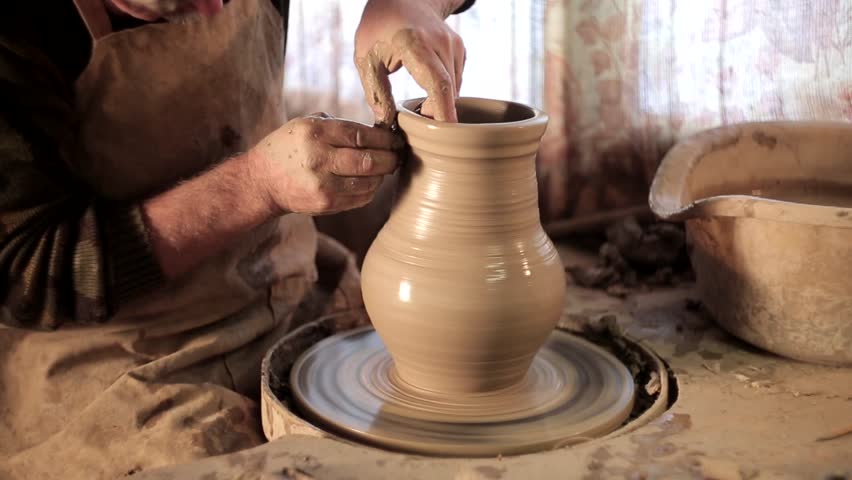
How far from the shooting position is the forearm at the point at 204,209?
1.73 metres

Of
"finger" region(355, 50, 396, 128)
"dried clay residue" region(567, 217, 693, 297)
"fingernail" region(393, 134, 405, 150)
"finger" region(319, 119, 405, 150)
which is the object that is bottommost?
"dried clay residue" region(567, 217, 693, 297)

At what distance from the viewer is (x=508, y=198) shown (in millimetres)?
1597

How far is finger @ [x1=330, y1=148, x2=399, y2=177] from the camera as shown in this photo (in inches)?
62.1

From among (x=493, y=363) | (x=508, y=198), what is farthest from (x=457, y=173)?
(x=493, y=363)

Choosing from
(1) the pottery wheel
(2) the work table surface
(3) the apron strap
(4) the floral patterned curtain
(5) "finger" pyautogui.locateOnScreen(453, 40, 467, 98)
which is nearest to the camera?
(2) the work table surface

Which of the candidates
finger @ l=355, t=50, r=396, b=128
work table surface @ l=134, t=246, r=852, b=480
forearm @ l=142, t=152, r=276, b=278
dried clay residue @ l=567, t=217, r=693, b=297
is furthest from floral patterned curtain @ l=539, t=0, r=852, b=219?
forearm @ l=142, t=152, r=276, b=278

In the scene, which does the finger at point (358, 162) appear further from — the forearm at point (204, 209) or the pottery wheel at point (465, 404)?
the pottery wheel at point (465, 404)

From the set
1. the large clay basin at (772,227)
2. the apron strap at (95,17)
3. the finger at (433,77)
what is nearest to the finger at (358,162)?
the finger at (433,77)

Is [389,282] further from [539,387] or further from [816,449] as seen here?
[816,449]

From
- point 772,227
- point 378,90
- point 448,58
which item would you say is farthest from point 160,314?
point 772,227

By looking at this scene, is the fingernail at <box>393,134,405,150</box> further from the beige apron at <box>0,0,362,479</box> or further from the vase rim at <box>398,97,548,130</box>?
the beige apron at <box>0,0,362,479</box>

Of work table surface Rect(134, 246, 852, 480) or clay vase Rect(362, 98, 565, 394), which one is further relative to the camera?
clay vase Rect(362, 98, 565, 394)

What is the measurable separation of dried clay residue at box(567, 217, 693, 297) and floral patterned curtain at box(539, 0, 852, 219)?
0.26 metres

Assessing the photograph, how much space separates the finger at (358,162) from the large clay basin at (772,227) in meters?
0.62
